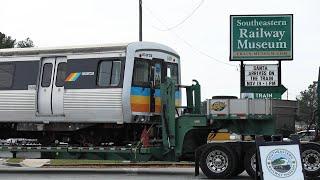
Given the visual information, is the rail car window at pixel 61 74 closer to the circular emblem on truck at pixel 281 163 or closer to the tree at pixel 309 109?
the tree at pixel 309 109

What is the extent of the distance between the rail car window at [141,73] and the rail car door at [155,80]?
0.62 ft

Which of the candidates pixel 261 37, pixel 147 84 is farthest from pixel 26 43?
pixel 147 84

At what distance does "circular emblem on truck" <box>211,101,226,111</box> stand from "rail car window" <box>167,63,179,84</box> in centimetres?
266

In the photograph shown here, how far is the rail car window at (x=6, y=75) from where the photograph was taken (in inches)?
752

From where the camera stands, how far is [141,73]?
17922mm

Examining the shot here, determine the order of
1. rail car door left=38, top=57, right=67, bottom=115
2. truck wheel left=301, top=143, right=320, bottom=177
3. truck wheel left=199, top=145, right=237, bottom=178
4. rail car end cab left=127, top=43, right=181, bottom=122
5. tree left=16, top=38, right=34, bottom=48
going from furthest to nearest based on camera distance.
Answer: tree left=16, top=38, right=34, bottom=48 < rail car door left=38, top=57, right=67, bottom=115 < rail car end cab left=127, top=43, right=181, bottom=122 < truck wheel left=199, top=145, right=237, bottom=178 < truck wheel left=301, top=143, right=320, bottom=177

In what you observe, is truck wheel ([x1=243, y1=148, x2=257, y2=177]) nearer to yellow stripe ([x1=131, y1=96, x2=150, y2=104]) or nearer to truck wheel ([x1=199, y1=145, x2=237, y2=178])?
truck wheel ([x1=199, y1=145, x2=237, y2=178])

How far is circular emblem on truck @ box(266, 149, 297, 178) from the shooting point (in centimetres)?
1138

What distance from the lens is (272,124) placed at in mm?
16391

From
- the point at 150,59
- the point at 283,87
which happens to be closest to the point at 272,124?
the point at 150,59

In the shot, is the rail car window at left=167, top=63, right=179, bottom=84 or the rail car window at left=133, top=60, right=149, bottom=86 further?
the rail car window at left=167, top=63, right=179, bottom=84

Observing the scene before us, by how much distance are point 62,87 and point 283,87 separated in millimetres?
9279

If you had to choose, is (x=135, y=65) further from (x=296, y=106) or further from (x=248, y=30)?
(x=248, y=30)

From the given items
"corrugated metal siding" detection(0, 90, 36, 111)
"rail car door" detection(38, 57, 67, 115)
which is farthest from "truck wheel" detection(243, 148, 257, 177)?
"corrugated metal siding" detection(0, 90, 36, 111)
